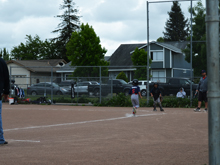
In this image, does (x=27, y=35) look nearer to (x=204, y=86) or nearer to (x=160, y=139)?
A: (x=204, y=86)

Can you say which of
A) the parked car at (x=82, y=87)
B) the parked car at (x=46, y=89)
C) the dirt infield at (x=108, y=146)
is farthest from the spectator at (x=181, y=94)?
the dirt infield at (x=108, y=146)

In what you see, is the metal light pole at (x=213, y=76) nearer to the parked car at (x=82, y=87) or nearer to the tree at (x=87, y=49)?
the parked car at (x=82, y=87)

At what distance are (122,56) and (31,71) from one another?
42.7ft

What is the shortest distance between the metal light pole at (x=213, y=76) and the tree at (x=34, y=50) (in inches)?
2883

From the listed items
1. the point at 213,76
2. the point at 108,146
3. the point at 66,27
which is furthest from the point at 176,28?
the point at 213,76

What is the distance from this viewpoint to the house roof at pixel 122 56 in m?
52.3

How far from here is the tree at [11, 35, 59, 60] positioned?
75.5 metres

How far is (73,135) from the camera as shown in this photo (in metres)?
9.36

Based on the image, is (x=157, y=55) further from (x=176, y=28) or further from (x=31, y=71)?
(x=176, y=28)

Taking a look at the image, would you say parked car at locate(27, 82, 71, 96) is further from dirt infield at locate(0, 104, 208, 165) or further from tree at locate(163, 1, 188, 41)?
tree at locate(163, 1, 188, 41)

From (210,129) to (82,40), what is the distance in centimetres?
4102

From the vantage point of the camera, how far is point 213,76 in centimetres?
377

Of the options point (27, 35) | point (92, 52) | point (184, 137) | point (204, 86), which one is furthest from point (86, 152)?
point (27, 35)

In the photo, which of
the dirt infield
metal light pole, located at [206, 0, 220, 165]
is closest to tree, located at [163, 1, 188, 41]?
the dirt infield
